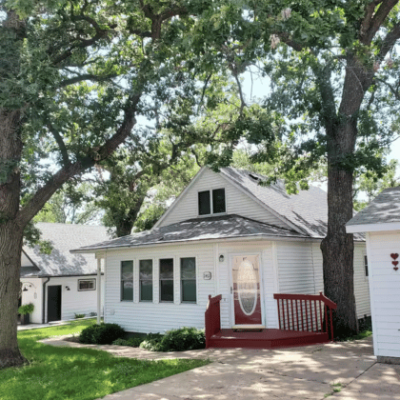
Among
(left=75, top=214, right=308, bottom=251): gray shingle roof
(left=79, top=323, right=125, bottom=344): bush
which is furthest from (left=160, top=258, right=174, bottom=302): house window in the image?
(left=79, top=323, right=125, bottom=344): bush

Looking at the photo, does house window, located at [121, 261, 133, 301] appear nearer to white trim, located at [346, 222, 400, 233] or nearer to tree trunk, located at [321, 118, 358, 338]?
tree trunk, located at [321, 118, 358, 338]

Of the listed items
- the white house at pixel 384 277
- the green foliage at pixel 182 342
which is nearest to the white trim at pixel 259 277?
the green foliage at pixel 182 342

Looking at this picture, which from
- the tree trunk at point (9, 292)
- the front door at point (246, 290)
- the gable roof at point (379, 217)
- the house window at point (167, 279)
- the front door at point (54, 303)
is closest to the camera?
the gable roof at point (379, 217)

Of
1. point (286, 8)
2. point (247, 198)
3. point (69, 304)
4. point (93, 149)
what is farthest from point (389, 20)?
point (69, 304)

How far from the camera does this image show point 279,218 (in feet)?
45.2

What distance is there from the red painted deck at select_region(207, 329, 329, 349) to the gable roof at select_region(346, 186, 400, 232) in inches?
146

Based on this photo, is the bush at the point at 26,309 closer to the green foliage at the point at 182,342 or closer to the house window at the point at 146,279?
the house window at the point at 146,279

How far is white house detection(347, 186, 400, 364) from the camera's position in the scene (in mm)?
7867

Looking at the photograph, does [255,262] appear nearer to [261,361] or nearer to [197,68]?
[261,361]

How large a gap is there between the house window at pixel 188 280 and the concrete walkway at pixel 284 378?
360 cm

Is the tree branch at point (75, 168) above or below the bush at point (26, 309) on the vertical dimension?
above

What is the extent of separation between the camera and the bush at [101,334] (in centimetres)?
1322

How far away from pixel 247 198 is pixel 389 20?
8139 millimetres

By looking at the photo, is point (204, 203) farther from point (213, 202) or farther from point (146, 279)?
point (146, 279)
